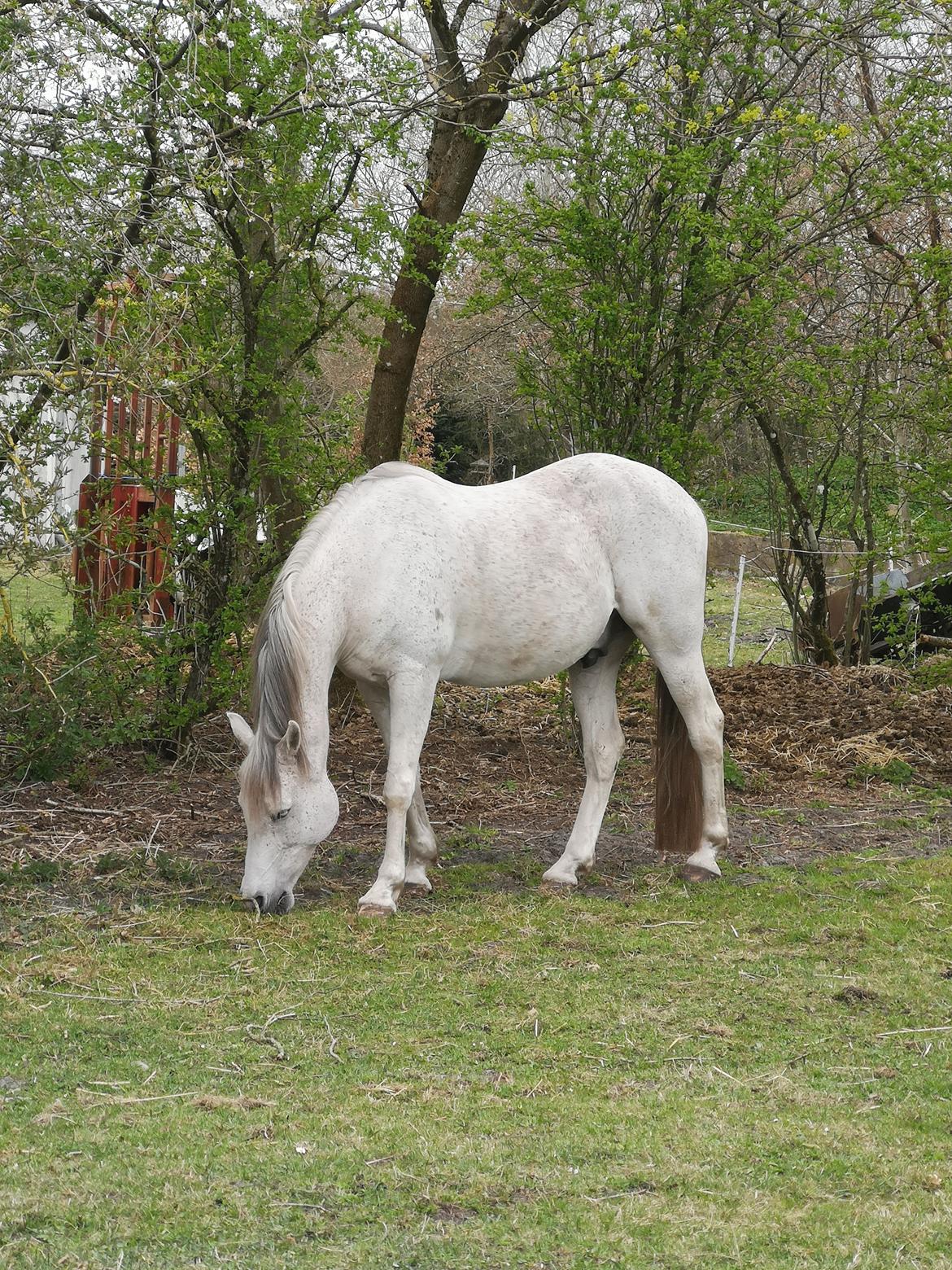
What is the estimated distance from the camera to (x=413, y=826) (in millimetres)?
6137

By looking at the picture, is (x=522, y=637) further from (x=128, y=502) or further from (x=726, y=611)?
(x=726, y=611)

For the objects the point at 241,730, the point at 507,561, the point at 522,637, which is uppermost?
the point at 507,561

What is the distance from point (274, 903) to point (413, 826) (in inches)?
38.3

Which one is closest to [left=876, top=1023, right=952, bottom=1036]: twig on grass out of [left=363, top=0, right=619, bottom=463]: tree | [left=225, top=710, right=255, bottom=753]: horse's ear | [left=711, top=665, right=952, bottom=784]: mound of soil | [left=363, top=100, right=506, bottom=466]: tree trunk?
[left=225, top=710, right=255, bottom=753]: horse's ear

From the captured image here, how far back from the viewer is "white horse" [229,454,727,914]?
17.5 feet

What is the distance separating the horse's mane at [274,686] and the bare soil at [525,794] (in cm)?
77

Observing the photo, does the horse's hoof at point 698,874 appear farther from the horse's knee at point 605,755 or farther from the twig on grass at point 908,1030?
the twig on grass at point 908,1030

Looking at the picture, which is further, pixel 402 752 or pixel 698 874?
pixel 698 874

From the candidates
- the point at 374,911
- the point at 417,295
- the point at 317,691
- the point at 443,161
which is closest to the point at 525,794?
the point at 374,911

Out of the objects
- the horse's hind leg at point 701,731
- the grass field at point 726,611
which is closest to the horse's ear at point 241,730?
the horse's hind leg at point 701,731

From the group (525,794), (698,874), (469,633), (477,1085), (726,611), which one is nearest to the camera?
(477,1085)

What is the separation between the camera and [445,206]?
933 cm

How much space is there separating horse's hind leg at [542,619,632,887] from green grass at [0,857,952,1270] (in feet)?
1.55

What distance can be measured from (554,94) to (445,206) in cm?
231
